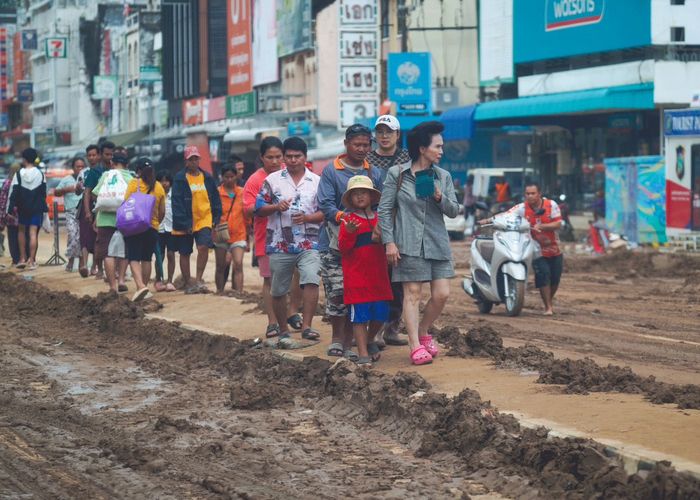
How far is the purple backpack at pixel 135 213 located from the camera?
16000 mm

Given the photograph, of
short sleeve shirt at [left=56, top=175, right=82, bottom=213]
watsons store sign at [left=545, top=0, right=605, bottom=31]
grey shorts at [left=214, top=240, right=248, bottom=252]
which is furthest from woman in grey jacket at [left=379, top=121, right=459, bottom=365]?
watsons store sign at [left=545, top=0, right=605, bottom=31]

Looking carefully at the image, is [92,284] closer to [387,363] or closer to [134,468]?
[387,363]

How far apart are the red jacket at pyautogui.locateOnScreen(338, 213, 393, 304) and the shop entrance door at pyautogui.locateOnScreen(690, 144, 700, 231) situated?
17836 mm

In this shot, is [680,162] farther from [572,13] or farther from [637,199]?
[572,13]

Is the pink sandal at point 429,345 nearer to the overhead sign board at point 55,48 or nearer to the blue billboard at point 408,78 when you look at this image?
the blue billboard at point 408,78

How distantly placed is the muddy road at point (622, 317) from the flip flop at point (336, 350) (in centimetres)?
192

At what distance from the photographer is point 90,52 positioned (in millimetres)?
106625

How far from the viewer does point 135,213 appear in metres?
16.0

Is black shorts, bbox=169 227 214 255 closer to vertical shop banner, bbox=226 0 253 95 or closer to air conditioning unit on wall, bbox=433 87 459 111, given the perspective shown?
air conditioning unit on wall, bbox=433 87 459 111

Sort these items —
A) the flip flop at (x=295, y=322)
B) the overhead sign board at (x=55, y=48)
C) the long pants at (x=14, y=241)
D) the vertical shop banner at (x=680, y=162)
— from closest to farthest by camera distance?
1. the flip flop at (x=295, y=322)
2. the long pants at (x=14, y=241)
3. the vertical shop banner at (x=680, y=162)
4. the overhead sign board at (x=55, y=48)

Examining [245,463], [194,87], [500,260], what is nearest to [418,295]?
[245,463]

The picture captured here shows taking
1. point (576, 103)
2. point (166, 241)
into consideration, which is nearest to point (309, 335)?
point (166, 241)

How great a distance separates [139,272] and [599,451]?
10076 mm

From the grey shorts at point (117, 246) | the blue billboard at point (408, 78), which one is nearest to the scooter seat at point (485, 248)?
the grey shorts at point (117, 246)
